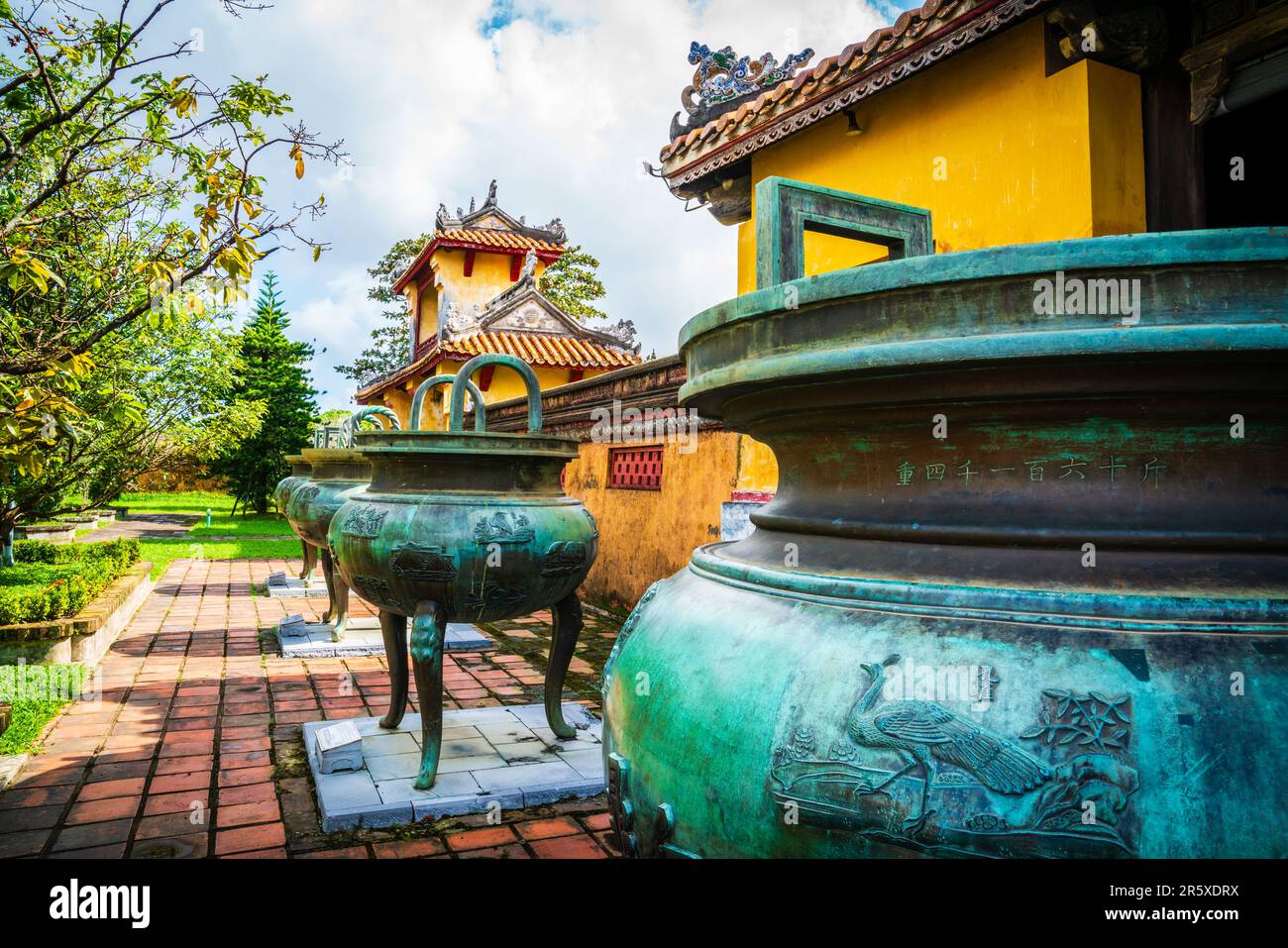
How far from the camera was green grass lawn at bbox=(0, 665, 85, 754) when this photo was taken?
3762 millimetres

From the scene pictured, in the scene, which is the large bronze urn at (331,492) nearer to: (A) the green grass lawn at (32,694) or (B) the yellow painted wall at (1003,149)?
(A) the green grass lawn at (32,694)

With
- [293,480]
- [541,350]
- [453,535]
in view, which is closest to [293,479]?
[293,480]

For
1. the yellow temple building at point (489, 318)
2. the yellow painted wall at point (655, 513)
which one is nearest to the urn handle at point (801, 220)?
the yellow painted wall at point (655, 513)

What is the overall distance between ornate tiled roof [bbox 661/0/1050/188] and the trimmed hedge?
5.28 meters

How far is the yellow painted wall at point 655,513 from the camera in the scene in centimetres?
612

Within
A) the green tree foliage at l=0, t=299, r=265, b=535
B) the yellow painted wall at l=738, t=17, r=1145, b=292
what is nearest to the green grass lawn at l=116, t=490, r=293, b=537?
the green tree foliage at l=0, t=299, r=265, b=535

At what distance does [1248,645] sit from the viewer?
716 millimetres

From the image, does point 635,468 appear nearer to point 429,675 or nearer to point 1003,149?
point 1003,149

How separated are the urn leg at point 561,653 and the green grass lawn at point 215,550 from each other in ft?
28.3

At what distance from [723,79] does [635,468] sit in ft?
11.2

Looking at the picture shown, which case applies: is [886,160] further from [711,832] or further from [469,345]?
[469,345]

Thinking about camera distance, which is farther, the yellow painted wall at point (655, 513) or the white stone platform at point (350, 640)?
the yellow painted wall at point (655, 513)

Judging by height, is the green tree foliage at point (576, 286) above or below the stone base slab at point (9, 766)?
above
